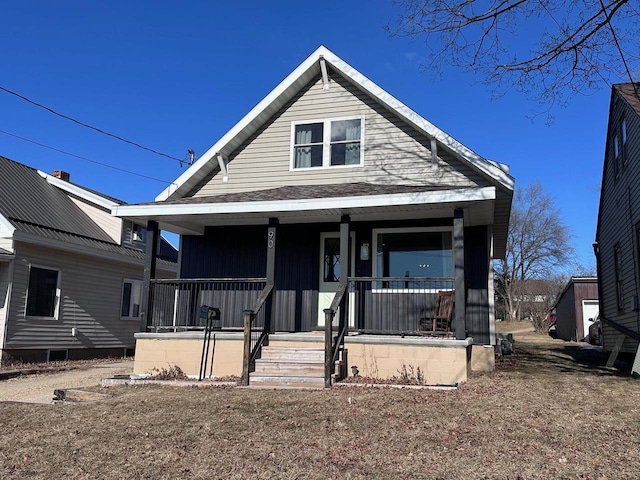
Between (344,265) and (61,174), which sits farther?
(61,174)

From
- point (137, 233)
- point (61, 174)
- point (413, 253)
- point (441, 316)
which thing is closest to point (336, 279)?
point (413, 253)

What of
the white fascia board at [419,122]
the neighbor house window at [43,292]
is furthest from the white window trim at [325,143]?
the neighbor house window at [43,292]

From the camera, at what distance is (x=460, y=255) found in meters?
9.05

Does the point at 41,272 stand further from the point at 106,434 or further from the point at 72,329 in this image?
the point at 106,434

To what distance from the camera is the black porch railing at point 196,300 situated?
10.7 m

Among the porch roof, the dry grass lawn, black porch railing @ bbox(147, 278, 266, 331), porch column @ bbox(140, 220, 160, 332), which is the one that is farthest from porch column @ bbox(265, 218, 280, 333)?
the dry grass lawn

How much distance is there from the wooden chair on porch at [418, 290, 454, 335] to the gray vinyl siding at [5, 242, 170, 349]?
10237 mm

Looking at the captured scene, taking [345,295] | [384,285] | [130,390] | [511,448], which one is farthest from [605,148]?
[130,390]

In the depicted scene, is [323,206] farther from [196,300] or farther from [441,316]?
[196,300]

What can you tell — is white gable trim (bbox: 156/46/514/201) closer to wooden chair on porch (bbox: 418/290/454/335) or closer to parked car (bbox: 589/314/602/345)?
wooden chair on porch (bbox: 418/290/454/335)

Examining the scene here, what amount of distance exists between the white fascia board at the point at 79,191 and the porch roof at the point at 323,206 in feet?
21.6

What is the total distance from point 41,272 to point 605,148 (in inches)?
638

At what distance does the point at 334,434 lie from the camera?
5.41m

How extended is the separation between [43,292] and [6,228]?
7.10 ft
